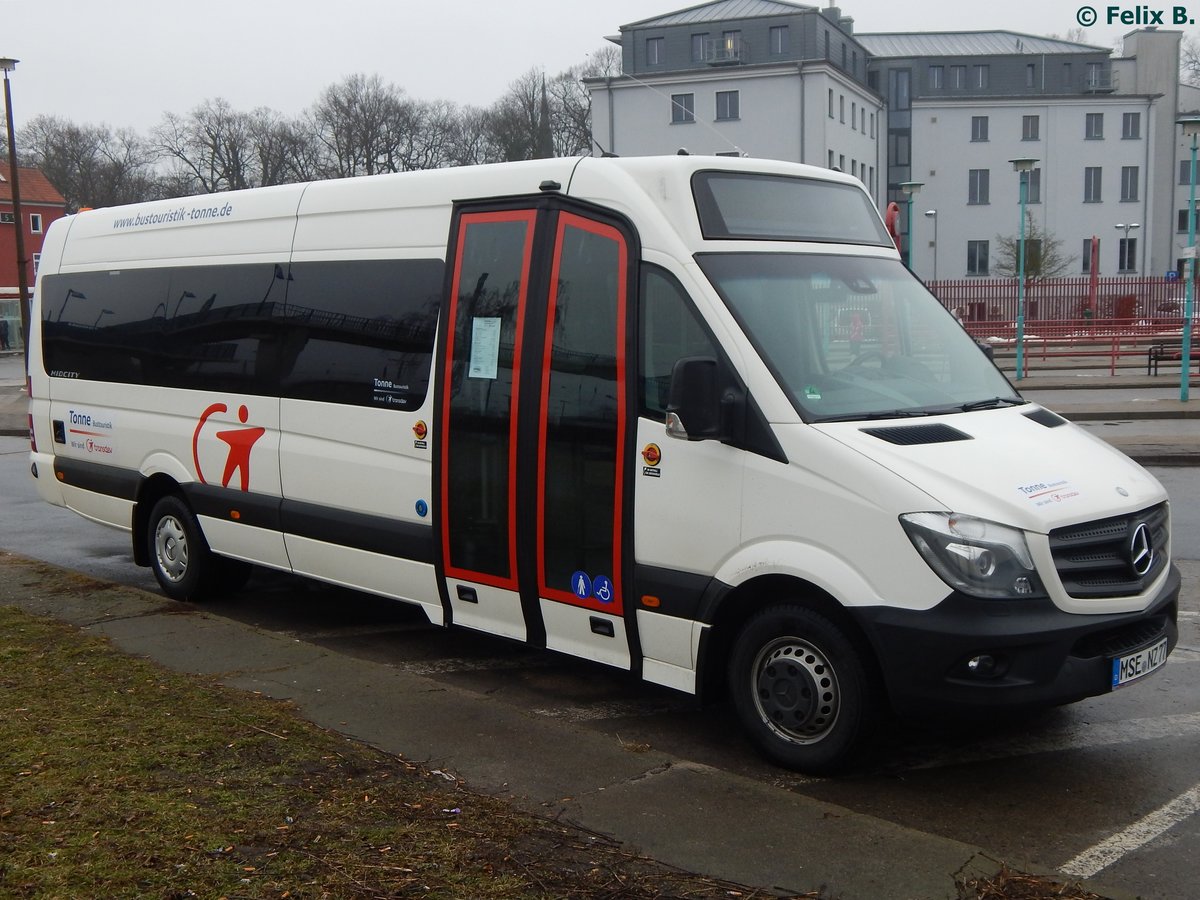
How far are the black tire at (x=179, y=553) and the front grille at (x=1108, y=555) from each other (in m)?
5.83

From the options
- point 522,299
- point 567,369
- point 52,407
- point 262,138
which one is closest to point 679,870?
point 567,369

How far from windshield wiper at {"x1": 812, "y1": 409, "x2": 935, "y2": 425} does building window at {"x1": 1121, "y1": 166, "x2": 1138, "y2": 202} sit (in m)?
72.1

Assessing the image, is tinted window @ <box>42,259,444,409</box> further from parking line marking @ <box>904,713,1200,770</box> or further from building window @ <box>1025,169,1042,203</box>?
building window @ <box>1025,169,1042,203</box>

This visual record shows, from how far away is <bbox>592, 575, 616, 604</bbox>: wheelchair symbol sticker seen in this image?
5.79 m

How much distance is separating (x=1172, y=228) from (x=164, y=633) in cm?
7784

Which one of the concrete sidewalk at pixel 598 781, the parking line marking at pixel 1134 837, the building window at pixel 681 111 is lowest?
the parking line marking at pixel 1134 837

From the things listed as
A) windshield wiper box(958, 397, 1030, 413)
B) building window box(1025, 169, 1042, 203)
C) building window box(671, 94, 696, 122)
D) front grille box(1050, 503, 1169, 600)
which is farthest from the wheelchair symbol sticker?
building window box(1025, 169, 1042, 203)

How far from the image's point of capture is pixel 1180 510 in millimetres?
11820

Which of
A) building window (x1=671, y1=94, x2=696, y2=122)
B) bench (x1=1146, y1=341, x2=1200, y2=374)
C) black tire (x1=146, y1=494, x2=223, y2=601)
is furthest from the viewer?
building window (x1=671, y1=94, x2=696, y2=122)

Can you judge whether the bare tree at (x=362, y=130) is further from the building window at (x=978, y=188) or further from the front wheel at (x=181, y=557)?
the front wheel at (x=181, y=557)

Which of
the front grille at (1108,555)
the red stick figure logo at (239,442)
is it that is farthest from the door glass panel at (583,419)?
the red stick figure logo at (239,442)

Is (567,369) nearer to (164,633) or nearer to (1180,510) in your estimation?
(164,633)

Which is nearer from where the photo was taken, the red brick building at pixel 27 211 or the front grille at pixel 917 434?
the front grille at pixel 917 434

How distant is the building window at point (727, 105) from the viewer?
62.1m
